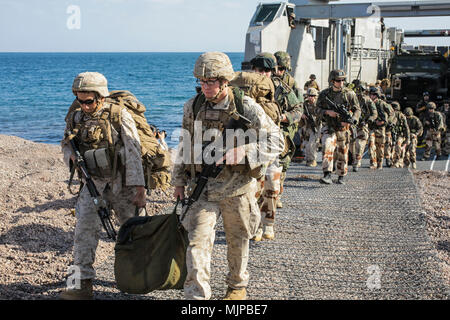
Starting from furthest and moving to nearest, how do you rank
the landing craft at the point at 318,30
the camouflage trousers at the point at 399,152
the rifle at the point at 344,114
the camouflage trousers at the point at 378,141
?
the landing craft at the point at 318,30 → the camouflage trousers at the point at 399,152 → the camouflage trousers at the point at 378,141 → the rifle at the point at 344,114

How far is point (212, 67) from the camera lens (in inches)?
152

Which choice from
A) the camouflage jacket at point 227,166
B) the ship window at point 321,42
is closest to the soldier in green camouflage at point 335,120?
the camouflage jacket at point 227,166

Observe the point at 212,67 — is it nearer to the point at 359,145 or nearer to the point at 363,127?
the point at 359,145

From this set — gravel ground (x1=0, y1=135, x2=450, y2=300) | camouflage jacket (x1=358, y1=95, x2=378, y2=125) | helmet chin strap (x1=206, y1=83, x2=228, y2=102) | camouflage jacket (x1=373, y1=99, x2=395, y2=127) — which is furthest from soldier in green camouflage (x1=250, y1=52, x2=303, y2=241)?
camouflage jacket (x1=373, y1=99, x2=395, y2=127)

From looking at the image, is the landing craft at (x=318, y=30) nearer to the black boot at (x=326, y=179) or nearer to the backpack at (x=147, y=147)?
the black boot at (x=326, y=179)

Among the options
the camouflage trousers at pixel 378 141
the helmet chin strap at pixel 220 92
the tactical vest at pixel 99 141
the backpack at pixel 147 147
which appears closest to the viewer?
the helmet chin strap at pixel 220 92

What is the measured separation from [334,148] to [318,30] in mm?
12768

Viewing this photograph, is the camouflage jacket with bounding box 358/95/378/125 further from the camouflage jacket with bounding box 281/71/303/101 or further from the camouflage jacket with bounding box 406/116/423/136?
the camouflage jacket with bounding box 281/71/303/101

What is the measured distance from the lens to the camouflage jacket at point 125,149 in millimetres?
4379

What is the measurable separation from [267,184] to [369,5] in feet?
43.6

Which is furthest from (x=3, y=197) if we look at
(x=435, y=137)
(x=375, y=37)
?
(x=375, y=37)

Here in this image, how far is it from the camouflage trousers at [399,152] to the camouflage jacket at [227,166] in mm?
11083

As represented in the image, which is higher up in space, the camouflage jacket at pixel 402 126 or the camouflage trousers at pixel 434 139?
the camouflage jacket at pixel 402 126

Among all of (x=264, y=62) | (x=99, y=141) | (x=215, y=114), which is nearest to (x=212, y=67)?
(x=215, y=114)
